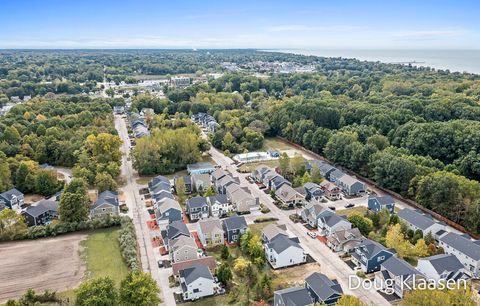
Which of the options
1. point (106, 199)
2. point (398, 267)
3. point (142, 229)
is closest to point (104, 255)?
point (142, 229)

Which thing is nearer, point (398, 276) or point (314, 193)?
point (398, 276)

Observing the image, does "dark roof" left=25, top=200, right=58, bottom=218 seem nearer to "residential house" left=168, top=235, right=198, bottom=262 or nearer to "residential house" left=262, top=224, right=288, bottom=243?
"residential house" left=168, top=235, right=198, bottom=262

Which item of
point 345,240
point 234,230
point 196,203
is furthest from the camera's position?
point 196,203

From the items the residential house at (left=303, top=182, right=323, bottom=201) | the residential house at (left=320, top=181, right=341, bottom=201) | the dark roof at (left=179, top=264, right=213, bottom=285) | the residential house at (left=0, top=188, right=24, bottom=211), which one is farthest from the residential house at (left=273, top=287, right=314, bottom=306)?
the residential house at (left=0, top=188, right=24, bottom=211)

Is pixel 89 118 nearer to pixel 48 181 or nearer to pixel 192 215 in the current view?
pixel 48 181

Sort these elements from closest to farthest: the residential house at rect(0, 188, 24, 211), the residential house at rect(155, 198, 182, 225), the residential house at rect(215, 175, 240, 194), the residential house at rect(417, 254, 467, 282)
Answer: the residential house at rect(417, 254, 467, 282) < the residential house at rect(155, 198, 182, 225) < the residential house at rect(0, 188, 24, 211) < the residential house at rect(215, 175, 240, 194)

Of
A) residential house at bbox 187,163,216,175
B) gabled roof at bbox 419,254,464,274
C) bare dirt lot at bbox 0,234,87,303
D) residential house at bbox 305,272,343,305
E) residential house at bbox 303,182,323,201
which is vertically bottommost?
bare dirt lot at bbox 0,234,87,303

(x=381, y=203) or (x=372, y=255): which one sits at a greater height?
(x=372, y=255)

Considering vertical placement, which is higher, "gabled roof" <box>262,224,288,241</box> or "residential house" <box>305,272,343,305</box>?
"residential house" <box>305,272,343,305</box>

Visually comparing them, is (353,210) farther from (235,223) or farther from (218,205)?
(218,205)
